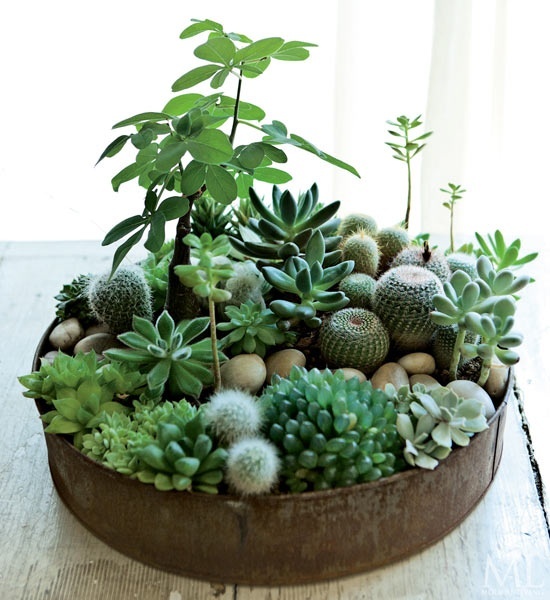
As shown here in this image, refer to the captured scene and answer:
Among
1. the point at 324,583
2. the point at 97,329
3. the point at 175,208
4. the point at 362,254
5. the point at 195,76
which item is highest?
the point at 195,76

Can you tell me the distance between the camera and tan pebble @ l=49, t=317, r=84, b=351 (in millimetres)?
1086

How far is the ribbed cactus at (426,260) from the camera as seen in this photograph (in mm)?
1084

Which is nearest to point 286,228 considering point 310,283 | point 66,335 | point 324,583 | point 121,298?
point 310,283

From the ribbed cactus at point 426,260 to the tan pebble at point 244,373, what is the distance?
0.27 m

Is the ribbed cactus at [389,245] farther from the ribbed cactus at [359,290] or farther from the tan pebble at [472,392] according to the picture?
the tan pebble at [472,392]

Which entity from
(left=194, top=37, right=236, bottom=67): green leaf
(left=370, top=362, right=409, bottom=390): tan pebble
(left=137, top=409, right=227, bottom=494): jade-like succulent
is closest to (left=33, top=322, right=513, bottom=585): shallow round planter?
(left=137, top=409, right=227, bottom=494): jade-like succulent

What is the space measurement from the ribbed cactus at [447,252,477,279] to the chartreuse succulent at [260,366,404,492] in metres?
0.35

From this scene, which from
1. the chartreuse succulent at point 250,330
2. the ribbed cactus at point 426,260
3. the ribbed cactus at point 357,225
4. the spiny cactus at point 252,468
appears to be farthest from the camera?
the ribbed cactus at point 357,225

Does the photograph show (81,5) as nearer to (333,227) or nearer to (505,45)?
(505,45)

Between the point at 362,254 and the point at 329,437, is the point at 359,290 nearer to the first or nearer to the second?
the point at 362,254

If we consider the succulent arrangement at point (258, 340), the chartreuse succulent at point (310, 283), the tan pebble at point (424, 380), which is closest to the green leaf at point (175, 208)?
the succulent arrangement at point (258, 340)

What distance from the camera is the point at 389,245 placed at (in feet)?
3.86

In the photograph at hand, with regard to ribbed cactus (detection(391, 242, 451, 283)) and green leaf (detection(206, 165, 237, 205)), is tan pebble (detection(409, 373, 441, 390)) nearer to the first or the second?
ribbed cactus (detection(391, 242, 451, 283))

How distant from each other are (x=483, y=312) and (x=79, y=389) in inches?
17.2
